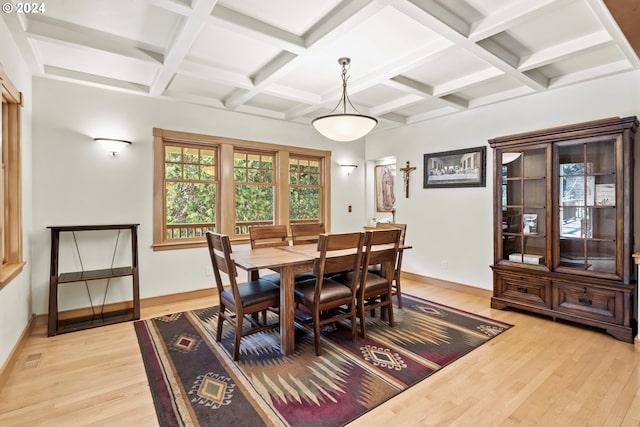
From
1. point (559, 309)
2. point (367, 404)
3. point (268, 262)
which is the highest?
point (268, 262)

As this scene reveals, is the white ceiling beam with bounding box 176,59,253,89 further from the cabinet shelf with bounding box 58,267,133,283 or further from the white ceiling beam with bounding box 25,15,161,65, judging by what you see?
the cabinet shelf with bounding box 58,267,133,283

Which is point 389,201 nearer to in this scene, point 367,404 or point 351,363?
point 351,363

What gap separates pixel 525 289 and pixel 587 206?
40.4 inches

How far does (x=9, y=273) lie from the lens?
91.1 inches

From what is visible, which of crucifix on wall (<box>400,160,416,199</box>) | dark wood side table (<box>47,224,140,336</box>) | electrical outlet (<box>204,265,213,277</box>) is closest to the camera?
dark wood side table (<box>47,224,140,336</box>)

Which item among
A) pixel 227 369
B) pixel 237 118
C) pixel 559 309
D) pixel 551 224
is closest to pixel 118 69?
pixel 237 118

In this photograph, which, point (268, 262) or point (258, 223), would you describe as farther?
point (258, 223)

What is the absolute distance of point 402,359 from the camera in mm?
2471

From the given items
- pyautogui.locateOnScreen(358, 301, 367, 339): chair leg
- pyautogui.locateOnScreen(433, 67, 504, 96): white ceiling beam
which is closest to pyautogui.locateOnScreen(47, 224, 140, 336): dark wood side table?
pyautogui.locateOnScreen(358, 301, 367, 339): chair leg

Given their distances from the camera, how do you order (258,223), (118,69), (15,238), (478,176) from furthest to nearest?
(258,223) < (478,176) < (118,69) < (15,238)

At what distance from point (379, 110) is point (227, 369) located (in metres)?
3.64

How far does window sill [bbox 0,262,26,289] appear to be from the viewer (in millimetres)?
2138

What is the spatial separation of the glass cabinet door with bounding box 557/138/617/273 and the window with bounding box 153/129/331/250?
3.27 m

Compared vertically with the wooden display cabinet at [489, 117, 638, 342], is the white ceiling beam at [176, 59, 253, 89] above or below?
above
